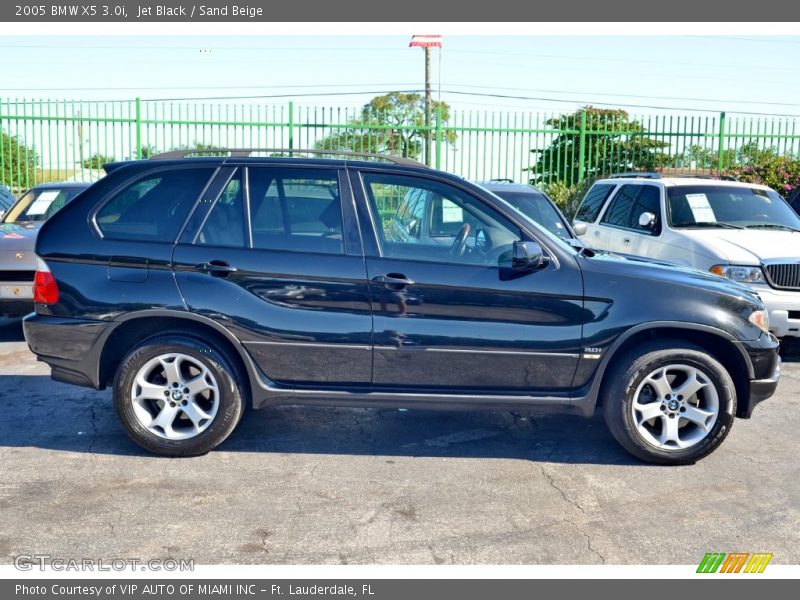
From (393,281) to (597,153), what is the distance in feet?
44.4

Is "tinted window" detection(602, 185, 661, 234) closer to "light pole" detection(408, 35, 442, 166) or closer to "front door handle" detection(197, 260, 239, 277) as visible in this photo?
"front door handle" detection(197, 260, 239, 277)

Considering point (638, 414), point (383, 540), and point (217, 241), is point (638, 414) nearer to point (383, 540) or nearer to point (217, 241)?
point (383, 540)

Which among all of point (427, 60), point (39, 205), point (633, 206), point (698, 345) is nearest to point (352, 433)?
point (698, 345)

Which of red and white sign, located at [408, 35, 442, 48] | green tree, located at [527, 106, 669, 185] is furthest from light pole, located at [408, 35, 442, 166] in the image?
green tree, located at [527, 106, 669, 185]

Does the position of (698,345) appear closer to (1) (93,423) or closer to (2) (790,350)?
(1) (93,423)

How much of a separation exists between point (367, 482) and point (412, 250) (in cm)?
142

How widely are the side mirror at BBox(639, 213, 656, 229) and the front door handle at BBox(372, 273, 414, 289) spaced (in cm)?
480

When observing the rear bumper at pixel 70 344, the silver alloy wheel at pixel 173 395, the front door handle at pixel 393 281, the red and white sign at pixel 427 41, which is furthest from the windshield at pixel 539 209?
the red and white sign at pixel 427 41

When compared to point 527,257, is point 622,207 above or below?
above

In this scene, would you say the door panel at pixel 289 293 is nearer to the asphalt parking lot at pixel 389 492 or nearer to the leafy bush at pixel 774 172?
the asphalt parking lot at pixel 389 492

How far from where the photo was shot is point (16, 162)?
17438 millimetres

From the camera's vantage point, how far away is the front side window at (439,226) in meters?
5.25
